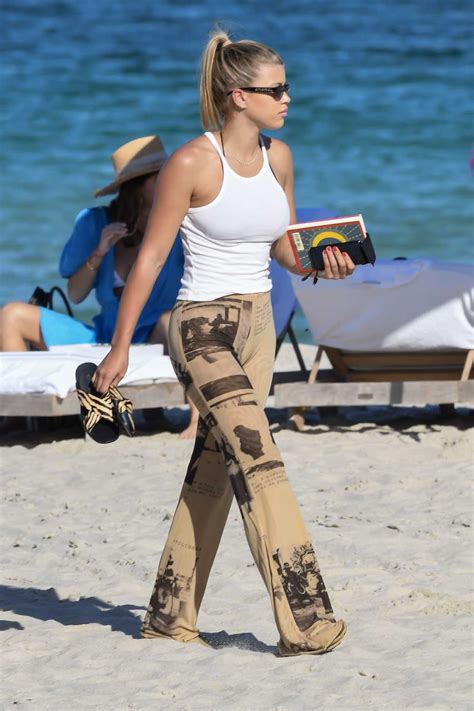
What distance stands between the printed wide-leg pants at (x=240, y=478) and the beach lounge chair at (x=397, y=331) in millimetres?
2829

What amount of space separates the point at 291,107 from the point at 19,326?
49.7ft

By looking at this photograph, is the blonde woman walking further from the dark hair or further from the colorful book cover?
the dark hair

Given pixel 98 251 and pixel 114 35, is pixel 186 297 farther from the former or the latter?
pixel 114 35

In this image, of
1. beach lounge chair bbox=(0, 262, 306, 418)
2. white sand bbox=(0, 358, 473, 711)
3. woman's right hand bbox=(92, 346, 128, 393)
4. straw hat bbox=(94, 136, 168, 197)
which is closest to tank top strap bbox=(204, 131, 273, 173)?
woman's right hand bbox=(92, 346, 128, 393)

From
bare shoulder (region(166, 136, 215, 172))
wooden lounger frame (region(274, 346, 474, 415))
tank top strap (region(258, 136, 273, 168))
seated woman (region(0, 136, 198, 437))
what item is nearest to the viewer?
bare shoulder (region(166, 136, 215, 172))

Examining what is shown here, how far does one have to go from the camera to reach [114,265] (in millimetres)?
6730

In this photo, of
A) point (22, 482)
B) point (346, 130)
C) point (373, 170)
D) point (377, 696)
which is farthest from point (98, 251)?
point (346, 130)

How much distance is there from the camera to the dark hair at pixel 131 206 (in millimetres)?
6645

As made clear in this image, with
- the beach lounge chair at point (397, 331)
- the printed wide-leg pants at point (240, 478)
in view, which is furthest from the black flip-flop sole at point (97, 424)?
the beach lounge chair at point (397, 331)

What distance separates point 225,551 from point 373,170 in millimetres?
12770

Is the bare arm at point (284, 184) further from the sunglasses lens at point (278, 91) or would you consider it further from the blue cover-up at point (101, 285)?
the blue cover-up at point (101, 285)

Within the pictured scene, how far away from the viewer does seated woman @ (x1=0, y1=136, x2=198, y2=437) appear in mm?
6609

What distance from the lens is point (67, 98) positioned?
2212cm

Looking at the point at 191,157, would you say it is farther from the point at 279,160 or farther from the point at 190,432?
the point at 190,432
